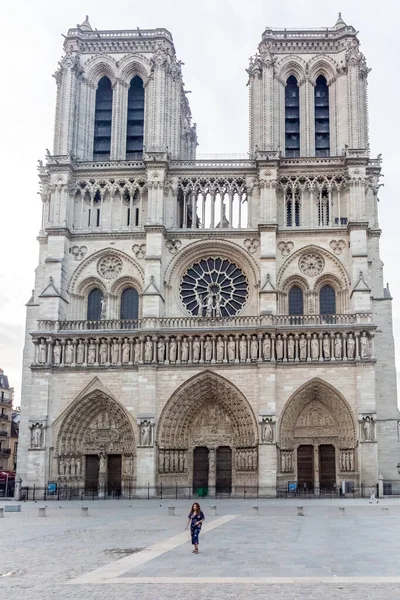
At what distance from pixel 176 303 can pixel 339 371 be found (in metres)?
9.62

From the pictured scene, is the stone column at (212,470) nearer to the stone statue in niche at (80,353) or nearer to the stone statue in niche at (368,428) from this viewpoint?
the stone statue in niche at (368,428)

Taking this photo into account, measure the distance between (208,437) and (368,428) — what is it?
8.31 meters

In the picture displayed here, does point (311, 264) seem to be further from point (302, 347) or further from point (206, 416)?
point (206, 416)

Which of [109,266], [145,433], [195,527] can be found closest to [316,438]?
[145,433]

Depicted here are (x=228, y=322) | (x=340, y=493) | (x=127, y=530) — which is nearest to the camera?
(x=127, y=530)

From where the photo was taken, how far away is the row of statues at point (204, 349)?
37938 millimetres

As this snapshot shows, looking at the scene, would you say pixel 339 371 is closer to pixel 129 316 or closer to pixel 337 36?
pixel 129 316

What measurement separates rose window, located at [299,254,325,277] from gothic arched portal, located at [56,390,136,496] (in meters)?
12.3

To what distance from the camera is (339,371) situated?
124ft

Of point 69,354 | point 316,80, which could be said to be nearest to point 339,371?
point 69,354

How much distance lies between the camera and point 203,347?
38.7 metres

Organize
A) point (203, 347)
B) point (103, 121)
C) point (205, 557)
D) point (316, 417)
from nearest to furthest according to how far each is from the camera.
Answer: point (205, 557), point (203, 347), point (316, 417), point (103, 121)

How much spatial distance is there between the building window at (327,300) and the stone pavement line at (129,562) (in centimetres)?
2218

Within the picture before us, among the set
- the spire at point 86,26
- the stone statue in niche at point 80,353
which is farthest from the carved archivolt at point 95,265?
the spire at point 86,26
